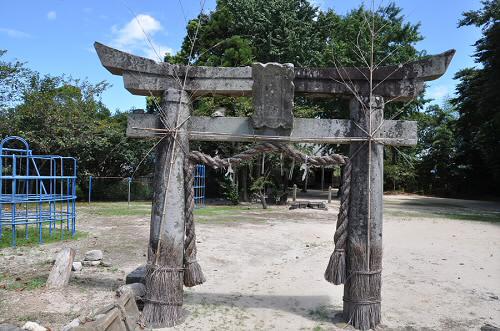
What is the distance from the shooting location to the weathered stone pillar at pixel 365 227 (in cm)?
491

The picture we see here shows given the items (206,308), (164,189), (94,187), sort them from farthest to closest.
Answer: (94,187), (206,308), (164,189)

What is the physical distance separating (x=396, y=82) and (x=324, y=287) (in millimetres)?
3429

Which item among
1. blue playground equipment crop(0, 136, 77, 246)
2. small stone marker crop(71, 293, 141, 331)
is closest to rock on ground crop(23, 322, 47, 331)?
small stone marker crop(71, 293, 141, 331)

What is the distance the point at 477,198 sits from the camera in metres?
31.2

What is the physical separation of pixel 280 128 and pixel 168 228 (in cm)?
178

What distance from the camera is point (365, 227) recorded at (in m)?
5.00

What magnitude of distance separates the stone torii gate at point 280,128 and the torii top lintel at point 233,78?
12 millimetres

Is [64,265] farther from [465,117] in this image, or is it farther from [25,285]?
[465,117]

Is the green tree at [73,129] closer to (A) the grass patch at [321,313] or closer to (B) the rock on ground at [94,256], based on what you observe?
(B) the rock on ground at [94,256]

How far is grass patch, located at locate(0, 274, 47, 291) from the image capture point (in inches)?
241

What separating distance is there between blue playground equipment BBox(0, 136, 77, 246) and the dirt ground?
874mm

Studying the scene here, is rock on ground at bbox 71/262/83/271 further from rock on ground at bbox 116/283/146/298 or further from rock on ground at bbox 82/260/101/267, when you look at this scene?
rock on ground at bbox 116/283/146/298

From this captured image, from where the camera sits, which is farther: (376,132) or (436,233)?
(436,233)

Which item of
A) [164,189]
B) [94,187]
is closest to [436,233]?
[164,189]
